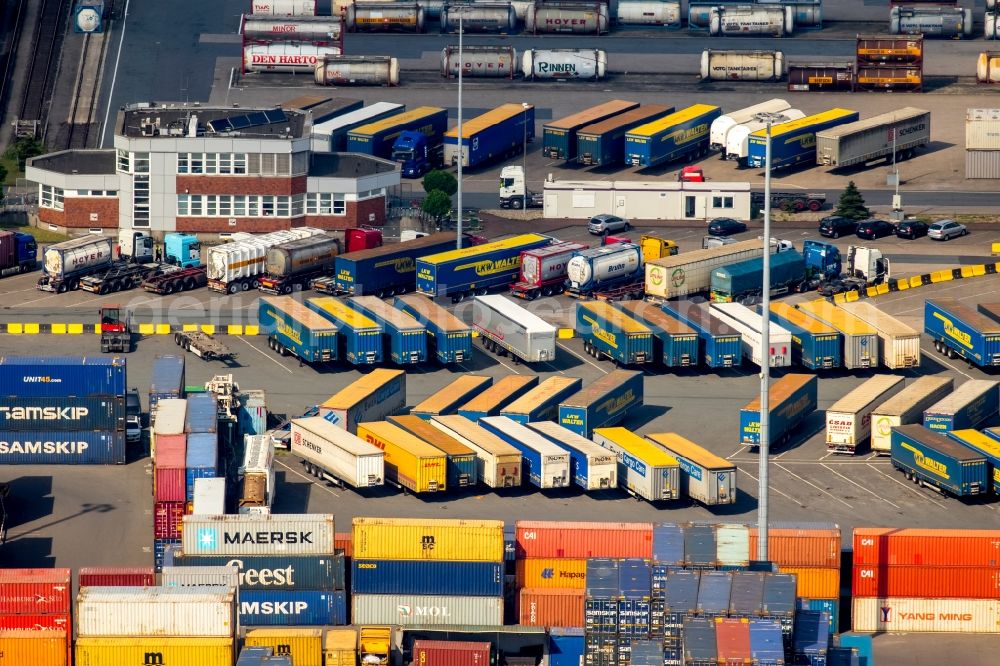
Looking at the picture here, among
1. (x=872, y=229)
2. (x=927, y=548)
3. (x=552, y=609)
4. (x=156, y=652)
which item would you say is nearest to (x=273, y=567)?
(x=156, y=652)

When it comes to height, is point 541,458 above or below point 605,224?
below

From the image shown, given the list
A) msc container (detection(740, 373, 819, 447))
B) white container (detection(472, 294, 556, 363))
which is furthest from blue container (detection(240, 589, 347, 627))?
white container (detection(472, 294, 556, 363))

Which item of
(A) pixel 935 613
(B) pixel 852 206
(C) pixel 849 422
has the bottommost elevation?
(A) pixel 935 613

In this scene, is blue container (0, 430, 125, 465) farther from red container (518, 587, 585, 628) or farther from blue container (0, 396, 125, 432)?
red container (518, 587, 585, 628)

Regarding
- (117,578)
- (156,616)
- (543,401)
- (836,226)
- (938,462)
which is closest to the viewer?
(156,616)

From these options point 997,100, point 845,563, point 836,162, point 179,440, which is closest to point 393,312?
point 179,440

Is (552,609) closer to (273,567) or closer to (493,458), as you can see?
(273,567)

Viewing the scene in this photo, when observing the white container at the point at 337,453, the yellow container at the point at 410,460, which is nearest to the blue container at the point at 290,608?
the yellow container at the point at 410,460
